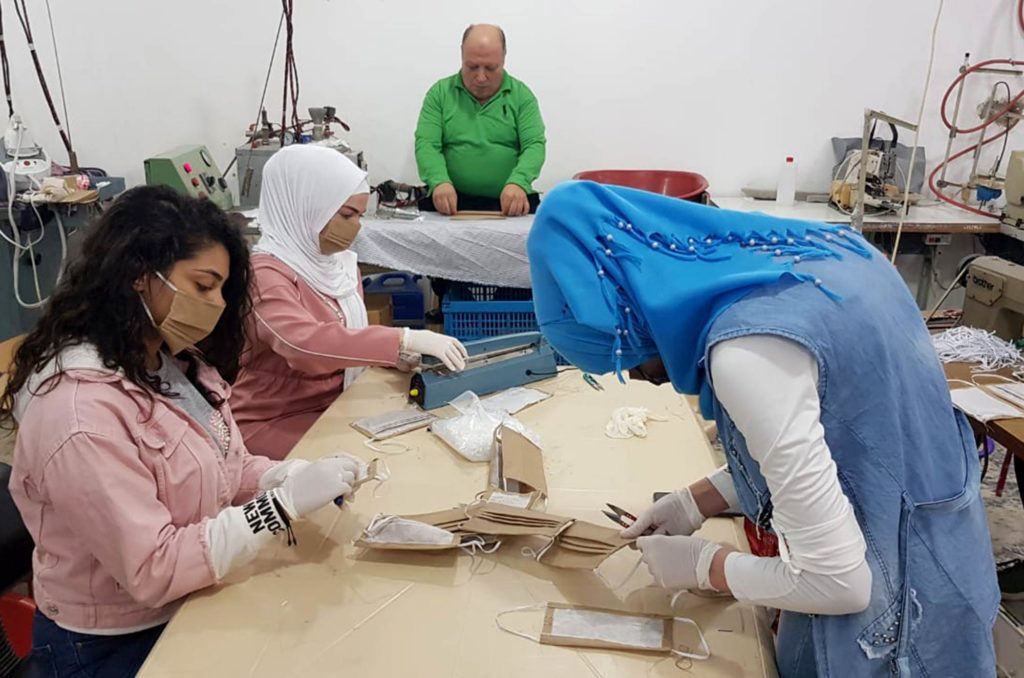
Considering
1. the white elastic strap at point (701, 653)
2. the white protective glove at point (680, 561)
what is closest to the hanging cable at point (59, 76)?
the white protective glove at point (680, 561)

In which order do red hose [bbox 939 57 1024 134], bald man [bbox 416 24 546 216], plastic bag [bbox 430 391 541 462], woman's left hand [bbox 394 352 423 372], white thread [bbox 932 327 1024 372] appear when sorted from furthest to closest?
red hose [bbox 939 57 1024 134] < bald man [bbox 416 24 546 216] < white thread [bbox 932 327 1024 372] < woman's left hand [bbox 394 352 423 372] < plastic bag [bbox 430 391 541 462]

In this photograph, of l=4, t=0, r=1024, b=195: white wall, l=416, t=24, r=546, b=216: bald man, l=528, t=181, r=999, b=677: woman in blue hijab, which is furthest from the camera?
l=4, t=0, r=1024, b=195: white wall

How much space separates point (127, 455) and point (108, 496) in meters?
0.06

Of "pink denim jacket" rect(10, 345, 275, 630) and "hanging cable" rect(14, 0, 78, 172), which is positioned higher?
"hanging cable" rect(14, 0, 78, 172)

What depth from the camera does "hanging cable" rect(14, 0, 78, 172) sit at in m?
3.54

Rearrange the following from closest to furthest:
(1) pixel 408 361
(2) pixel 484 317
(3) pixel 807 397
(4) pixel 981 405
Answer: (3) pixel 807 397 < (4) pixel 981 405 < (1) pixel 408 361 < (2) pixel 484 317

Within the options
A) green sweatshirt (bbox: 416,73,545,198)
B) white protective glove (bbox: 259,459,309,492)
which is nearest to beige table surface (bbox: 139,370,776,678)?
white protective glove (bbox: 259,459,309,492)

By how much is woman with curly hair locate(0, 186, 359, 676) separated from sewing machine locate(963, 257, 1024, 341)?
6.48ft

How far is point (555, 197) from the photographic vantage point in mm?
982

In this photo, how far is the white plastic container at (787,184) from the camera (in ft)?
12.4

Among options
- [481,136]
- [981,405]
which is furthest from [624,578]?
[481,136]

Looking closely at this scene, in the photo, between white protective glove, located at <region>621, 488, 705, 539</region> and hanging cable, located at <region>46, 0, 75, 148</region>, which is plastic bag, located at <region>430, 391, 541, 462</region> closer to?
white protective glove, located at <region>621, 488, 705, 539</region>

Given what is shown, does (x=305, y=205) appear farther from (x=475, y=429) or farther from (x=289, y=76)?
(x=289, y=76)

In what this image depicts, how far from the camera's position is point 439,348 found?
185 cm
